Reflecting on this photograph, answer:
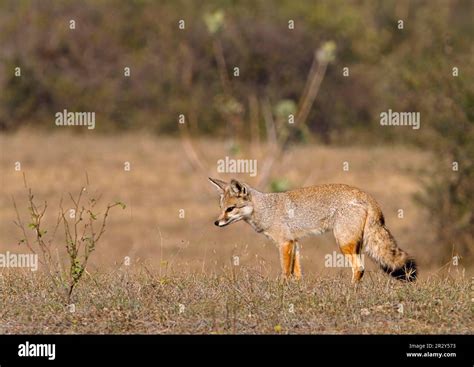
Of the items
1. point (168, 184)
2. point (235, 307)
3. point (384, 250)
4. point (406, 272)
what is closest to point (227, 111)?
point (168, 184)

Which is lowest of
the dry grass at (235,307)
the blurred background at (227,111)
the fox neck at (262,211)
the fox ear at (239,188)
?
the dry grass at (235,307)

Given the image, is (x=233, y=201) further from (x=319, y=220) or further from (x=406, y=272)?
(x=406, y=272)

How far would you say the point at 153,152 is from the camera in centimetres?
3034

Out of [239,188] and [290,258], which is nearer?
[290,258]

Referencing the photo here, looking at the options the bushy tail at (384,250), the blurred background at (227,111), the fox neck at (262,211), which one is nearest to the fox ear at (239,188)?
the fox neck at (262,211)

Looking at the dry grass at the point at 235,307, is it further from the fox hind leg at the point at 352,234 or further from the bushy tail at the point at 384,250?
the fox hind leg at the point at 352,234

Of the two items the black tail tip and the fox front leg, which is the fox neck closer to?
the fox front leg

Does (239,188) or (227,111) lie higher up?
(227,111)

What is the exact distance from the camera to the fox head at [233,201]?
12.0 metres

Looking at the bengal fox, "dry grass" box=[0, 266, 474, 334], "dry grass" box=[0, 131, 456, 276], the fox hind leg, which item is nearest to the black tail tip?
the bengal fox

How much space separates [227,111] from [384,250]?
19768 millimetres

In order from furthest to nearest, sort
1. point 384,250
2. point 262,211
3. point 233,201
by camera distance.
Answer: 1. point 262,211
2. point 233,201
3. point 384,250

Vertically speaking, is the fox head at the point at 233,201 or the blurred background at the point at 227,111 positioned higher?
the blurred background at the point at 227,111

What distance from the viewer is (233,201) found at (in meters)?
12.0
